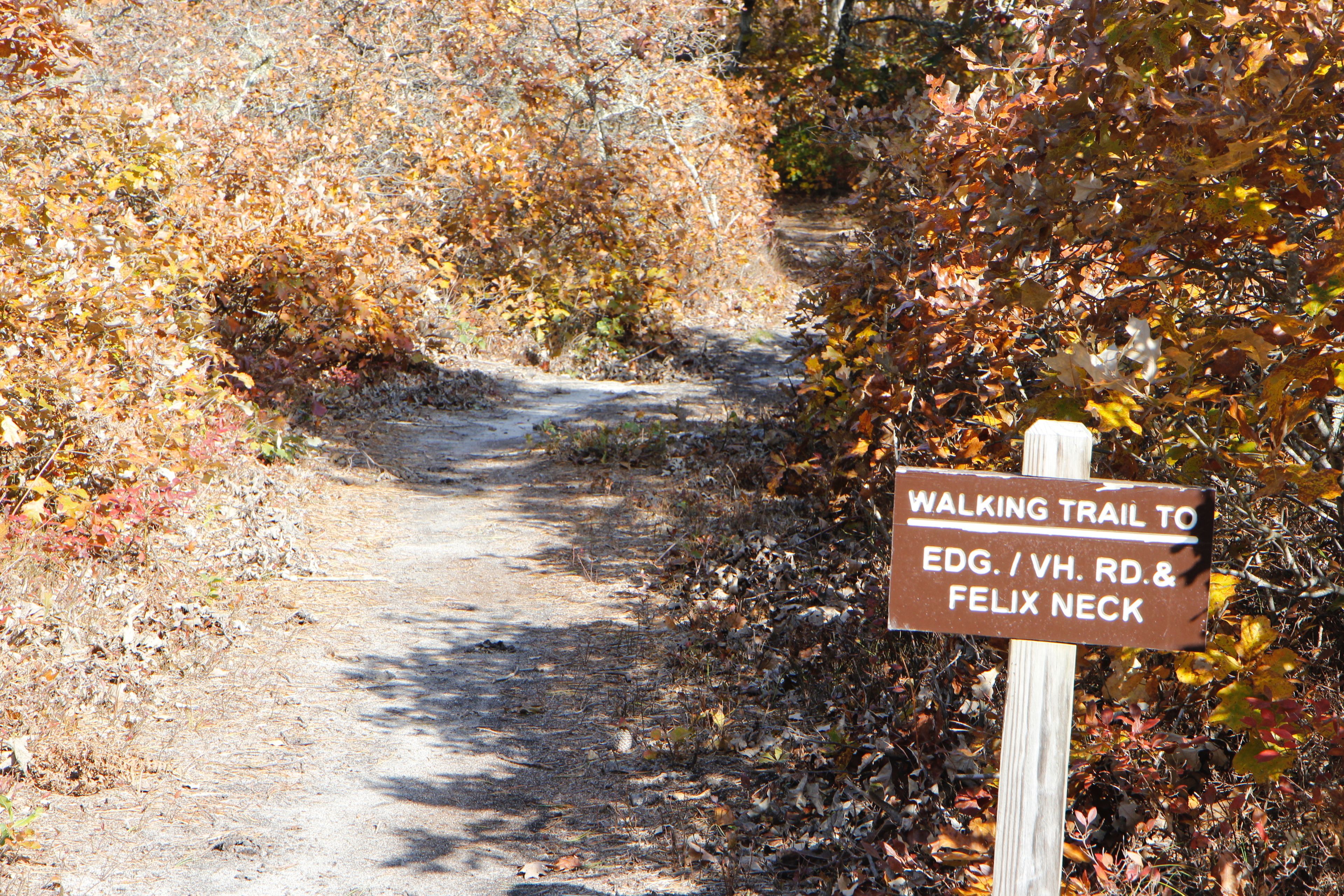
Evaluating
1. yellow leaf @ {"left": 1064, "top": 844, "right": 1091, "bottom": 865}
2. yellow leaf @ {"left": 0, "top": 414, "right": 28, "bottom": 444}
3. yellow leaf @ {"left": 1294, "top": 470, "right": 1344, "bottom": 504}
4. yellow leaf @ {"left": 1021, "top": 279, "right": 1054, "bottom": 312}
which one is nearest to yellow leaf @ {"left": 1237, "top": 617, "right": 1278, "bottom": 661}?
yellow leaf @ {"left": 1294, "top": 470, "right": 1344, "bottom": 504}

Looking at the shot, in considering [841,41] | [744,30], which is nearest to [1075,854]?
[744,30]

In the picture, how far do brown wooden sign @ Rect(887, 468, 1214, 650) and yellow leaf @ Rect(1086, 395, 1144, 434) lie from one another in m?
0.51

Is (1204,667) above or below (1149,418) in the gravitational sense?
below

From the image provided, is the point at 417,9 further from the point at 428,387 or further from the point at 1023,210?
the point at 1023,210

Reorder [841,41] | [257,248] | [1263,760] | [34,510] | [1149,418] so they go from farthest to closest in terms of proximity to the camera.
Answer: [841,41] < [257,248] < [34,510] < [1149,418] < [1263,760]

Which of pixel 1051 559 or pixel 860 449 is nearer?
A: pixel 1051 559

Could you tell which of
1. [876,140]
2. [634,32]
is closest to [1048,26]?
[876,140]

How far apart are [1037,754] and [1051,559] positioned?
17.2 inches

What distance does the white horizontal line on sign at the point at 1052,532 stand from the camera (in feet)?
7.38

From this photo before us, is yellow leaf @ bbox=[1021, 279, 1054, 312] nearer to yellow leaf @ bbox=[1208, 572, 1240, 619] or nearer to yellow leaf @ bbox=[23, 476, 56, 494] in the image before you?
yellow leaf @ bbox=[1208, 572, 1240, 619]

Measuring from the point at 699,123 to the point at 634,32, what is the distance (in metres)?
2.02

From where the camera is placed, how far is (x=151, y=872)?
388 centimetres

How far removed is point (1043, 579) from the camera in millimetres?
2305

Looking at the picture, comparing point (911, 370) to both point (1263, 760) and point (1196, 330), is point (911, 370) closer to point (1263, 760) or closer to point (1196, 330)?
point (1196, 330)
